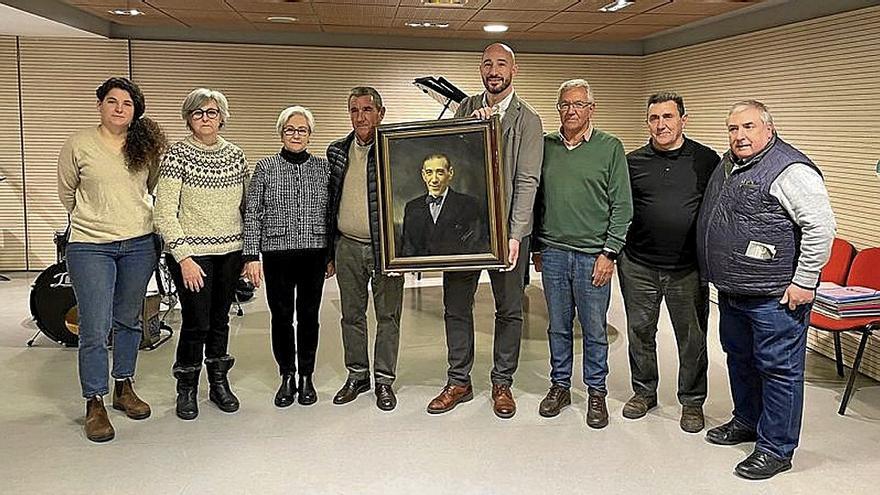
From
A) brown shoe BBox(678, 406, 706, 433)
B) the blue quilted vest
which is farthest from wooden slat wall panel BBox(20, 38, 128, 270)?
the blue quilted vest

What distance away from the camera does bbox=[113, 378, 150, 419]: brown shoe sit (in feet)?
13.4

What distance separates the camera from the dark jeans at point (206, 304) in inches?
154

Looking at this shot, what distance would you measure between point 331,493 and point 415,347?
7.40ft

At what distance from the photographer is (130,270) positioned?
390 centimetres

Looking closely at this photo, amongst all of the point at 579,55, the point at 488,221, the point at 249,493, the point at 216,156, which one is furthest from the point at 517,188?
the point at 579,55

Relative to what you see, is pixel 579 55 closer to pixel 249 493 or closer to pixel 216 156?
pixel 216 156

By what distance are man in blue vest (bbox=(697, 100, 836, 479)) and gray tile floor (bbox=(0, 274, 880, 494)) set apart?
9.1 inches

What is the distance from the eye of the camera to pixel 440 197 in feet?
12.8

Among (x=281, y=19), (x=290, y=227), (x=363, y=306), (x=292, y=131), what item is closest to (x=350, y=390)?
(x=363, y=306)

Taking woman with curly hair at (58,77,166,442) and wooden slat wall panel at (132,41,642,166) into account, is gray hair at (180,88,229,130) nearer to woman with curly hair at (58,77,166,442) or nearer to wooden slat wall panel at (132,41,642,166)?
woman with curly hair at (58,77,166,442)

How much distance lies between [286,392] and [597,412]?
1.61m

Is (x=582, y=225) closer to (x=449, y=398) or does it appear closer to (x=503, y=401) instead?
(x=503, y=401)

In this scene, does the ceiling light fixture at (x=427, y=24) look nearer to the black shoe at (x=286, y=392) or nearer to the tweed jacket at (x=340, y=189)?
the tweed jacket at (x=340, y=189)

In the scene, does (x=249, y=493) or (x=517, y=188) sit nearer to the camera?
(x=249, y=493)
